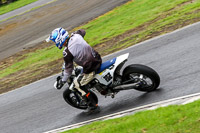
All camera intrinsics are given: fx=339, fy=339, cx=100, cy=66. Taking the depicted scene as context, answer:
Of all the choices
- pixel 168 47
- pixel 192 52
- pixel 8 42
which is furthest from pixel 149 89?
pixel 8 42

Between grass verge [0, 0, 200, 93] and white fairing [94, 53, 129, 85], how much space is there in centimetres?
566

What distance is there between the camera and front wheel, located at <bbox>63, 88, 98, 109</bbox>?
29.0ft

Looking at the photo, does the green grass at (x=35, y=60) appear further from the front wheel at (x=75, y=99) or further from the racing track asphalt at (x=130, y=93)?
the front wheel at (x=75, y=99)

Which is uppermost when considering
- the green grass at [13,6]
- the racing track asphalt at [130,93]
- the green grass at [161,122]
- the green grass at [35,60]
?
the green grass at [161,122]

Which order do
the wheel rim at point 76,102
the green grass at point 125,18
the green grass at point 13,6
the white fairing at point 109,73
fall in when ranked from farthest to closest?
1. the green grass at point 13,6
2. the green grass at point 125,18
3. the wheel rim at point 76,102
4. the white fairing at point 109,73

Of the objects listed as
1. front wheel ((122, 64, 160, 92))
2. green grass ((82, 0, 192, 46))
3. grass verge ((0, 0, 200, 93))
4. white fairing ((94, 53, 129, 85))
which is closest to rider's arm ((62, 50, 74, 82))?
white fairing ((94, 53, 129, 85))

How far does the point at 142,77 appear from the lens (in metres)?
7.91

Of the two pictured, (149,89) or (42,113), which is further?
(42,113)

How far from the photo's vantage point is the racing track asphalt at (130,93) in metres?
8.29

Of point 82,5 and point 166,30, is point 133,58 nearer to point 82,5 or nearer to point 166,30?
point 166,30

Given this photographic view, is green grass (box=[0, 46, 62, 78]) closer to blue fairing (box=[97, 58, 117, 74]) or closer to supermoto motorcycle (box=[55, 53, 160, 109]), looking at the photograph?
supermoto motorcycle (box=[55, 53, 160, 109])

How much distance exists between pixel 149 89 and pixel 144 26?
7441 mm

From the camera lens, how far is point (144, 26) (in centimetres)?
1532

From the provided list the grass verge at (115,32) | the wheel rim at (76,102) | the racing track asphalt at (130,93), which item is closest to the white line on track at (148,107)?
the racing track asphalt at (130,93)
